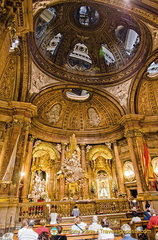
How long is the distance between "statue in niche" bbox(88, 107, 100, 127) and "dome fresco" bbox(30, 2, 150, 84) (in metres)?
3.91

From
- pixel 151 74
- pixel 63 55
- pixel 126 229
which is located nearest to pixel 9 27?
pixel 126 229

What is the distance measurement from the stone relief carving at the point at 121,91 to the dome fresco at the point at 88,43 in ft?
2.68

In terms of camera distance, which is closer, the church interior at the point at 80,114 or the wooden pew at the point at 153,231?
the wooden pew at the point at 153,231

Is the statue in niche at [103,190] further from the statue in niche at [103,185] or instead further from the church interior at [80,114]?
the church interior at [80,114]

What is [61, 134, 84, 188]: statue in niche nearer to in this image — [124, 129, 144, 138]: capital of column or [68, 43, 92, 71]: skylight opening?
[124, 129, 144, 138]: capital of column

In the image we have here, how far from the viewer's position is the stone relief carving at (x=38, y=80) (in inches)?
570

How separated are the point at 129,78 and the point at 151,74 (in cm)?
252

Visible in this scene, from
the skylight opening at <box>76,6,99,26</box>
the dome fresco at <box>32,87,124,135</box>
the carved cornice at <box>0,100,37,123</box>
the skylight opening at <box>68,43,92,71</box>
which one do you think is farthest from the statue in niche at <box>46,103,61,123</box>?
the skylight opening at <box>76,6,99,26</box>

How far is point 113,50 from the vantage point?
17.5m

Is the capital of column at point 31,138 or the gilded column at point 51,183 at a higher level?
the capital of column at point 31,138

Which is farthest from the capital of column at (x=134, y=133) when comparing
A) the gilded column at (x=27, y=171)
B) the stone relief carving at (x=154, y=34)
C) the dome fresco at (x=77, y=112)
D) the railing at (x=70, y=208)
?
the gilded column at (x=27, y=171)

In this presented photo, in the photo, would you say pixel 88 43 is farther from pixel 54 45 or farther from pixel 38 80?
pixel 38 80

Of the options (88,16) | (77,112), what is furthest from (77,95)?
(88,16)

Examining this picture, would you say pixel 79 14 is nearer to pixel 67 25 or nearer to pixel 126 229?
pixel 67 25
